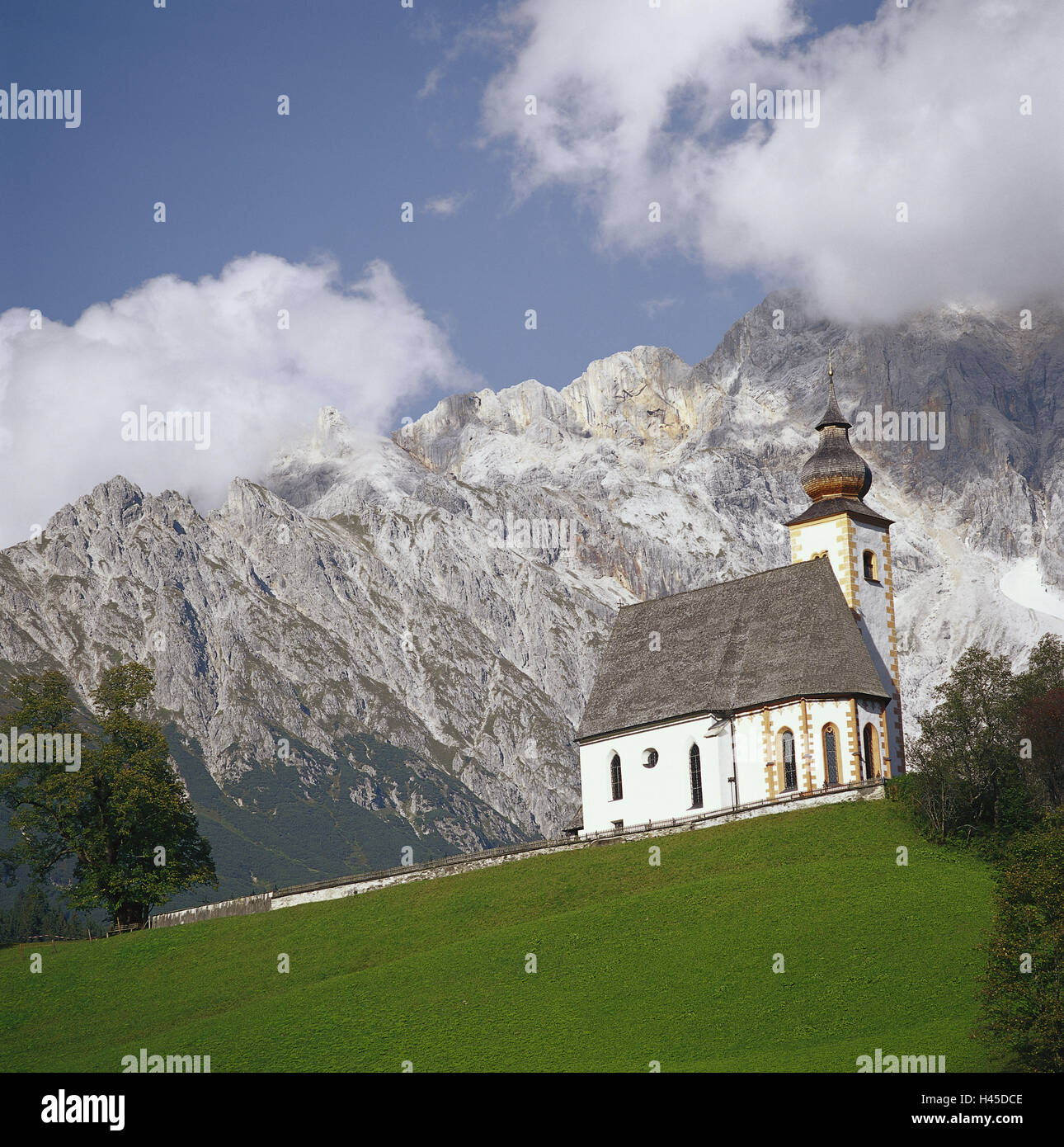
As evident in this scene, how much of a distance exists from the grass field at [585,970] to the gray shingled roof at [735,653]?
8.99m

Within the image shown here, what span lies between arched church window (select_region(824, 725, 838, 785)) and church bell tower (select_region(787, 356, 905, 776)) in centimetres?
Result: 425

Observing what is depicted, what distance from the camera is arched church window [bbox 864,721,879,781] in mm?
67812

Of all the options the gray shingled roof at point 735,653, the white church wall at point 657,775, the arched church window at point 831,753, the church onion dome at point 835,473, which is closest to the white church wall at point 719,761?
the white church wall at point 657,775

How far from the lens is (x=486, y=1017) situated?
43969 millimetres

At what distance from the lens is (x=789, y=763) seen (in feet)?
223

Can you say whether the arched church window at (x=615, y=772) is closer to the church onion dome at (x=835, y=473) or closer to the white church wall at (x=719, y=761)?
the white church wall at (x=719, y=761)

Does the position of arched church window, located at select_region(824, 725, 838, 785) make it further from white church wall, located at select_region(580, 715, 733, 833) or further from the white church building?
white church wall, located at select_region(580, 715, 733, 833)

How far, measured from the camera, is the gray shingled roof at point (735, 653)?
68.8m

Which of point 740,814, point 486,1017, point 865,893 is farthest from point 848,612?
point 486,1017

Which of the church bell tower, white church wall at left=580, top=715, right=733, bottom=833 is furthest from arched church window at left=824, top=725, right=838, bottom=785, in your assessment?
white church wall at left=580, top=715, right=733, bottom=833
